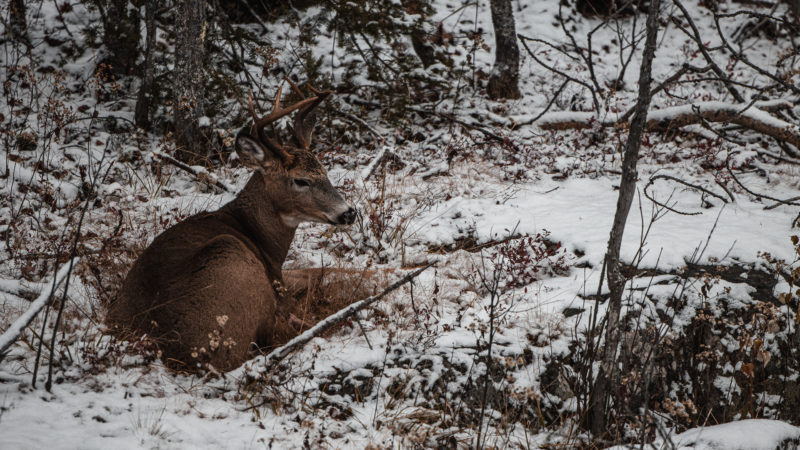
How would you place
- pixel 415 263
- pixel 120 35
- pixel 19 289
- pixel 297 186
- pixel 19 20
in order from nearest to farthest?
pixel 19 289 → pixel 297 186 → pixel 415 263 → pixel 120 35 → pixel 19 20

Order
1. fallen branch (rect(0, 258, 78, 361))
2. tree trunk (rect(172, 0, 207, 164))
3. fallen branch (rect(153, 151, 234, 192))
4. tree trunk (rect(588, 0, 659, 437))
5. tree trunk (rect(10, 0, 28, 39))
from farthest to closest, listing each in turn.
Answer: tree trunk (rect(10, 0, 28, 39)), tree trunk (rect(172, 0, 207, 164)), fallen branch (rect(153, 151, 234, 192)), tree trunk (rect(588, 0, 659, 437)), fallen branch (rect(0, 258, 78, 361))

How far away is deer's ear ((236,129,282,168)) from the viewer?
4426 mm

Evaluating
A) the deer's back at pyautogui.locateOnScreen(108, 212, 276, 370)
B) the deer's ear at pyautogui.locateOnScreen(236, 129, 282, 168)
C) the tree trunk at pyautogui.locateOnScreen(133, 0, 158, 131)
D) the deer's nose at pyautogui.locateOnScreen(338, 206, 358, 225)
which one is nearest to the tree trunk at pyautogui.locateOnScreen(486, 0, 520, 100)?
the tree trunk at pyautogui.locateOnScreen(133, 0, 158, 131)

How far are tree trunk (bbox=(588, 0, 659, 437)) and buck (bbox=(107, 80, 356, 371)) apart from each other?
220 cm

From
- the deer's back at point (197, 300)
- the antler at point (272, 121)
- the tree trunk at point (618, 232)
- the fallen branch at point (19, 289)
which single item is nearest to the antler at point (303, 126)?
the antler at point (272, 121)

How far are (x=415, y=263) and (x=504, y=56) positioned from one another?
6.24m

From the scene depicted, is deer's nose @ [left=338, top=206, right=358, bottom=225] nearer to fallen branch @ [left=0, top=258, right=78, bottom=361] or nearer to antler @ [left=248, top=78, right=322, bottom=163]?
antler @ [left=248, top=78, right=322, bottom=163]

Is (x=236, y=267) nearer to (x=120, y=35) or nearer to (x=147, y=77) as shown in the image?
(x=147, y=77)

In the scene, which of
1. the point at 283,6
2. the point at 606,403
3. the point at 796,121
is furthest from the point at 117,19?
the point at 796,121

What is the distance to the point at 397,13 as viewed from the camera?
8398 mm

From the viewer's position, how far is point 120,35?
9.35 metres

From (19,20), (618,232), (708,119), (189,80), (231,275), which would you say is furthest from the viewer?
(19,20)

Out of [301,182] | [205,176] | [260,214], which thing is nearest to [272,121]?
[301,182]

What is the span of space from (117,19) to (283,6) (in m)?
2.90
